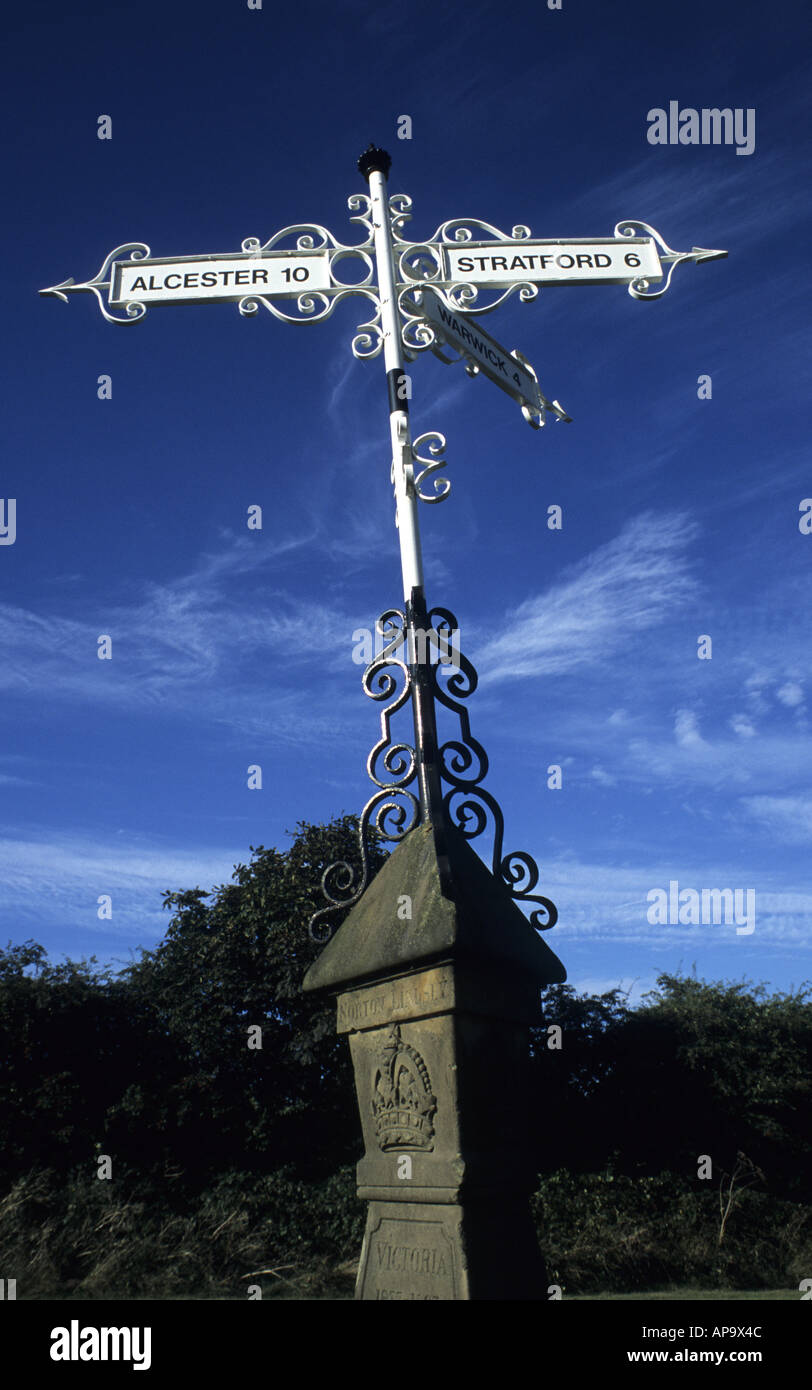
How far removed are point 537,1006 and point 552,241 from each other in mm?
4358

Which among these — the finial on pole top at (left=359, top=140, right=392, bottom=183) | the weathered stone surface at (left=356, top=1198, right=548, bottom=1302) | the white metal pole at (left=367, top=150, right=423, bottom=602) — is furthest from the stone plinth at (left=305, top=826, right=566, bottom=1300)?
the finial on pole top at (left=359, top=140, right=392, bottom=183)

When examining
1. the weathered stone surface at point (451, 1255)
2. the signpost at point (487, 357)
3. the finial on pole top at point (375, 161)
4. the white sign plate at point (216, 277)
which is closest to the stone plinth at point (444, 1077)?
the weathered stone surface at point (451, 1255)

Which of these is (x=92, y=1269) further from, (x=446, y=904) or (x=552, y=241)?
(x=552, y=241)

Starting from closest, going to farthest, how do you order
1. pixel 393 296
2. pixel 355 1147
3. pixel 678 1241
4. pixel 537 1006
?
pixel 537 1006, pixel 393 296, pixel 678 1241, pixel 355 1147

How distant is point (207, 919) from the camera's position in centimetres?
1327

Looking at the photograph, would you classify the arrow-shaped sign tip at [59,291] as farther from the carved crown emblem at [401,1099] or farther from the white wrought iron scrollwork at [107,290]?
the carved crown emblem at [401,1099]

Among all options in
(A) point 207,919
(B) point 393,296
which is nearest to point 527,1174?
(B) point 393,296

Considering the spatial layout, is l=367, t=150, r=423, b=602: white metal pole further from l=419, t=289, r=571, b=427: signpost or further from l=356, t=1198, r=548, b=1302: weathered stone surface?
l=356, t=1198, r=548, b=1302: weathered stone surface

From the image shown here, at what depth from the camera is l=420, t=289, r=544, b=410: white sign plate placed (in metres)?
4.74

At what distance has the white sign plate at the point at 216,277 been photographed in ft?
15.7

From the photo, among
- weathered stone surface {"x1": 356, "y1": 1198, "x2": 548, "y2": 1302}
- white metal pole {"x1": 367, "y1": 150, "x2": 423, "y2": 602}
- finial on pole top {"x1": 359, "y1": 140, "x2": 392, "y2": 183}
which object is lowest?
weathered stone surface {"x1": 356, "y1": 1198, "x2": 548, "y2": 1302}

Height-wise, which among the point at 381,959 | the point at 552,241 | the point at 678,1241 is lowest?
the point at 678,1241

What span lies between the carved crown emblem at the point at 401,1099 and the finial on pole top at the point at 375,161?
498cm

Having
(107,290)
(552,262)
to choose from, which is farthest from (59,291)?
(552,262)
